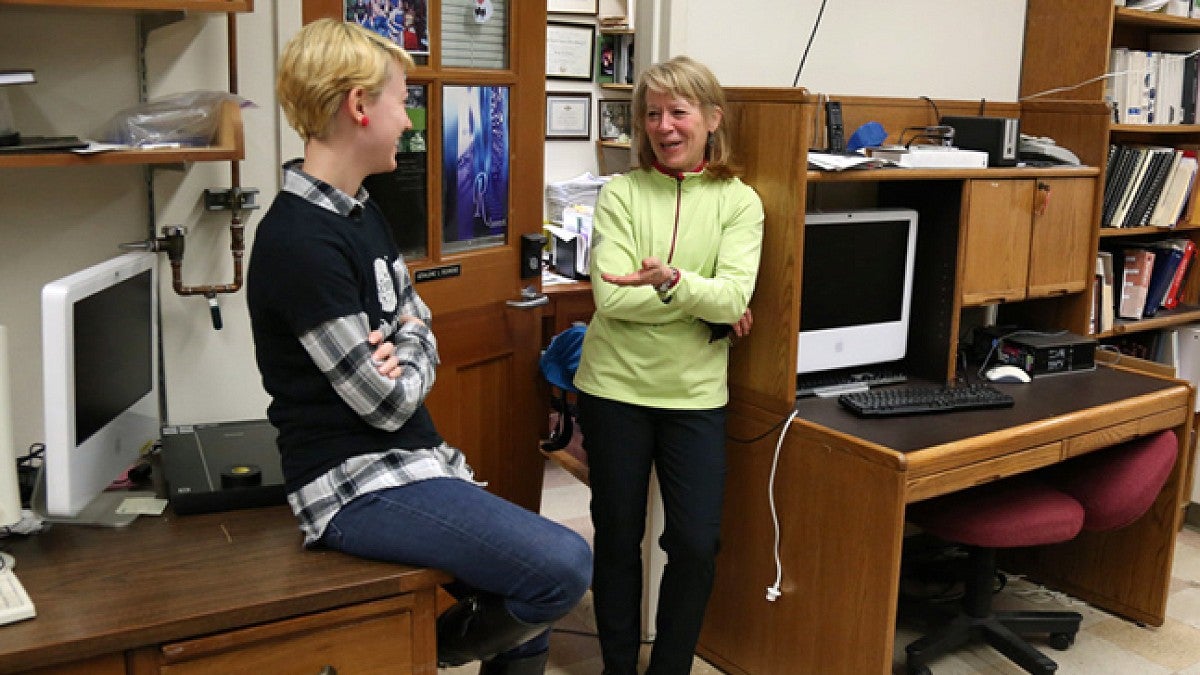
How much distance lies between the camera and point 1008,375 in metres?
3.11

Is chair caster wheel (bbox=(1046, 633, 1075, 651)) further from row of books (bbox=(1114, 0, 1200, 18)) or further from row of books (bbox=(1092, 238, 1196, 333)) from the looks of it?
row of books (bbox=(1114, 0, 1200, 18))

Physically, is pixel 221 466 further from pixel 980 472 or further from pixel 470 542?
pixel 980 472

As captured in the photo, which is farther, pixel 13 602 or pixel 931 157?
pixel 931 157

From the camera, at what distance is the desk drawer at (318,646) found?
1.62 m

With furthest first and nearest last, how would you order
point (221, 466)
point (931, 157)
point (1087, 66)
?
point (1087, 66) → point (931, 157) → point (221, 466)

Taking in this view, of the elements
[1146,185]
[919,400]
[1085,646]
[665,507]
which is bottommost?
[1085,646]

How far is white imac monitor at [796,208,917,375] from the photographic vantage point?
284cm

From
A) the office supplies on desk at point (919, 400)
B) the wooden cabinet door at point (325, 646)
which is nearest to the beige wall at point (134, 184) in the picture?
the wooden cabinet door at point (325, 646)

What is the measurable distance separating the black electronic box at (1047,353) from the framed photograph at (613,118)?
255 centimetres

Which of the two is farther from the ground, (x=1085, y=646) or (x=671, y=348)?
(x=671, y=348)

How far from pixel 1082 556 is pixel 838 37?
1752 millimetres

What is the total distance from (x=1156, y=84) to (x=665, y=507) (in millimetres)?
2488

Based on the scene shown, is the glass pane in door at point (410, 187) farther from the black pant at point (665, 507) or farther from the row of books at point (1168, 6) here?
the row of books at point (1168, 6)

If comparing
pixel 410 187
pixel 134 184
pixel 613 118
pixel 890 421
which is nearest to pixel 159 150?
pixel 134 184
